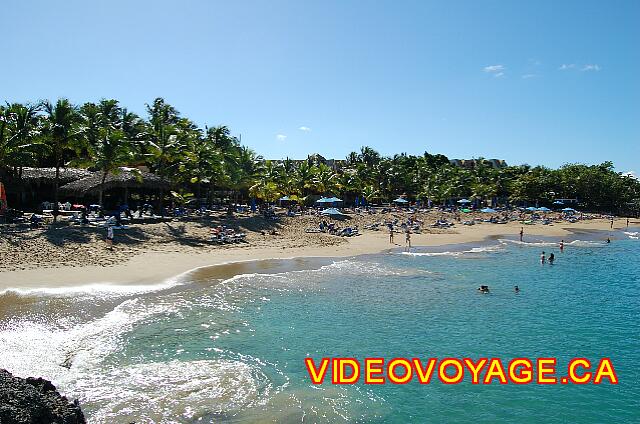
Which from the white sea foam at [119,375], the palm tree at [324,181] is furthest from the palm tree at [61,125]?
the palm tree at [324,181]

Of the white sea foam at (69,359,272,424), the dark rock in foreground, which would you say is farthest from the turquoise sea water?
the dark rock in foreground

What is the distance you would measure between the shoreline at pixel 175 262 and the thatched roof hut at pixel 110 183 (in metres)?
10.3

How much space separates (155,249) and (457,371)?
2126 centimetres

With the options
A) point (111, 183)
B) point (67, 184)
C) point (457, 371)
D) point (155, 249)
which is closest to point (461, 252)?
point (155, 249)

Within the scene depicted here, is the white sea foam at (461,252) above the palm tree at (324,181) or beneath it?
beneath

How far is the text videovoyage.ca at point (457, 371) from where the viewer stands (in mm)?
13078

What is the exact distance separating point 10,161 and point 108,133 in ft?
21.7

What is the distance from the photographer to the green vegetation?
32.4 m

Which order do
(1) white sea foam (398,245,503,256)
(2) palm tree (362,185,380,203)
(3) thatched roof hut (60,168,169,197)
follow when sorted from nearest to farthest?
(3) thatched roof hut (60,168,169,197), (1) white sea foam (398,245,503,256), (2) palm tree (362,185,380,203)

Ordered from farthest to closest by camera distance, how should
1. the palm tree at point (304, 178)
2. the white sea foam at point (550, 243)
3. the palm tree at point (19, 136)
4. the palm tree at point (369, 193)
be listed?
1. the palm tree at point (369, 193)
2. the palm tree at point (304, 178)
3. the white sea foam at point (550, 243)
4. the palm tree at point (19, 136)

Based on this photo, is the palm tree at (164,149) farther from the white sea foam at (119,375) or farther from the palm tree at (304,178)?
the white sea foam at (119,375)

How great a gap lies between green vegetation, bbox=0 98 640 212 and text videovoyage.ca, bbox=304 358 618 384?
2586 centimetres

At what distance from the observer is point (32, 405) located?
683 cm

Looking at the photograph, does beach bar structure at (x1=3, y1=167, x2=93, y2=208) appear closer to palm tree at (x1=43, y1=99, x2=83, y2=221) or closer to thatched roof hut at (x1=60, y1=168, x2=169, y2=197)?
thatched roof hut at (x1=60, y1=168, x2=169, y2=197)
